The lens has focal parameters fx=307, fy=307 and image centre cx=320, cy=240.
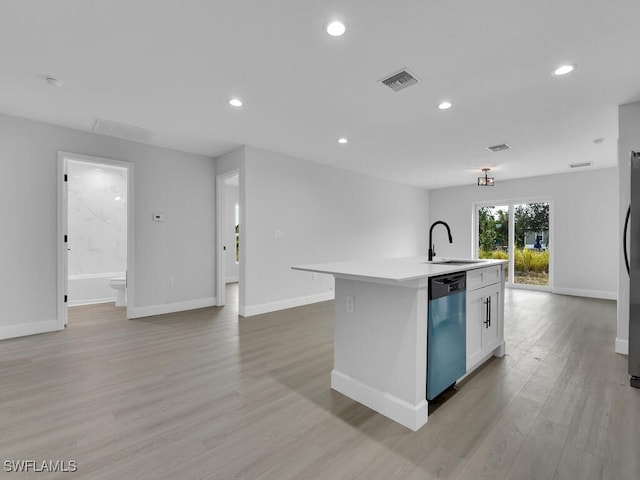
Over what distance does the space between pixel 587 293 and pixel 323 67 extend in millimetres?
6782

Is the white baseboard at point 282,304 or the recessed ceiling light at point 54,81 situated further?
the white baseboard at point 282,304

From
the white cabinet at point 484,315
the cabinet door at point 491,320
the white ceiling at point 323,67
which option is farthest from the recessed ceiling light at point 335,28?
the cabinet door at point 491,320

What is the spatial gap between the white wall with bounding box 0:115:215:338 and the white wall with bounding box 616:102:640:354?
5211 mm

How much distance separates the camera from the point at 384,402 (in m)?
1.96

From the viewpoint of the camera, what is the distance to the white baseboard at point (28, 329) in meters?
3.40

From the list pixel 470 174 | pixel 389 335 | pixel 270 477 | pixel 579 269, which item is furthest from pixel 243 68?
pixel 579 269

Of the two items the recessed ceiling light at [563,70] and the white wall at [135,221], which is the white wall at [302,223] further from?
the recessed ceiling light at [563,70]

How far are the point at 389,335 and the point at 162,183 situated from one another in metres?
4.09

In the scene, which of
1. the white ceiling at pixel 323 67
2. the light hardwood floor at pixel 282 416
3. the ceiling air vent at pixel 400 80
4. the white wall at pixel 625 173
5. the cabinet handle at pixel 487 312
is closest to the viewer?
the light hardwood floor at pixel 282 416

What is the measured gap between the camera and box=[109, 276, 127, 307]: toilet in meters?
5.00

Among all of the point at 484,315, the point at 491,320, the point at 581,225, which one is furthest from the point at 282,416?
the point at 581,225

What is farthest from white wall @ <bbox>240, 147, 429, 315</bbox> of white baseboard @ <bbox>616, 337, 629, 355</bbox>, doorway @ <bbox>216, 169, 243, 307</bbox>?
white baseboard @ <bbox>616, 337, 629, 355</bbox>

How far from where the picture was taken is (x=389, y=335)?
6.38 ft

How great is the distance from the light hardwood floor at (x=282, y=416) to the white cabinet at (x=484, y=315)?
0.18 meters
